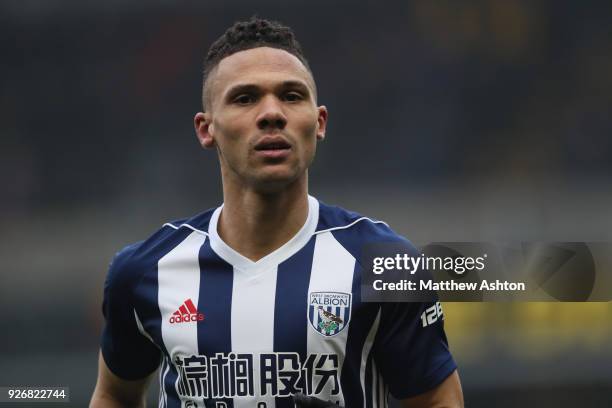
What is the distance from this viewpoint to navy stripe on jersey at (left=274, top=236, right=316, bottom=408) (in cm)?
234

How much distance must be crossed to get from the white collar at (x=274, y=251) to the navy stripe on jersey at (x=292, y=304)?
0.7 inches

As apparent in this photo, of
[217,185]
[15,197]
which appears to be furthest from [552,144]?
[15,197]

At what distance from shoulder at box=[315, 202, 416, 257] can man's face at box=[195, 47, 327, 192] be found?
0.18 metres

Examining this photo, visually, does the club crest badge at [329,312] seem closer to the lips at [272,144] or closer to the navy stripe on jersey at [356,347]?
the navy stripe on jersey at [356,347]

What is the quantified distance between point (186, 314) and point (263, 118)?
1.79 feet

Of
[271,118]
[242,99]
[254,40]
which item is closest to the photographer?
[271,118]

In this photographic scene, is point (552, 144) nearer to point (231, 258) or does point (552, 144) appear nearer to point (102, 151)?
point (102, 151)

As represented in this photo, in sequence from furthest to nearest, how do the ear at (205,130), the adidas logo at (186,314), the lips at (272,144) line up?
the ear at (205,130) → the adidas logo at (186,314) → the lips at (272,144)

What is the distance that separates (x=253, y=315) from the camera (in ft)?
7.82

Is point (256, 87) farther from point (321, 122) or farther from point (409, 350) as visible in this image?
point (409, 350)

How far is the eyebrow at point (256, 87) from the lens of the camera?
2.39 metres

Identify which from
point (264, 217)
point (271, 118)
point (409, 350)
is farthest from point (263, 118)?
point (409, 350)

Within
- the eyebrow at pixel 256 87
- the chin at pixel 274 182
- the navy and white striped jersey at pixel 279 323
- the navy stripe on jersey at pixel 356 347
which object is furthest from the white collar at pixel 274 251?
the eyebrow at pixel 256 87

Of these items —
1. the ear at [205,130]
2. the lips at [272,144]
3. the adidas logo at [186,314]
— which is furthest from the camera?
the ear at [205,130]
